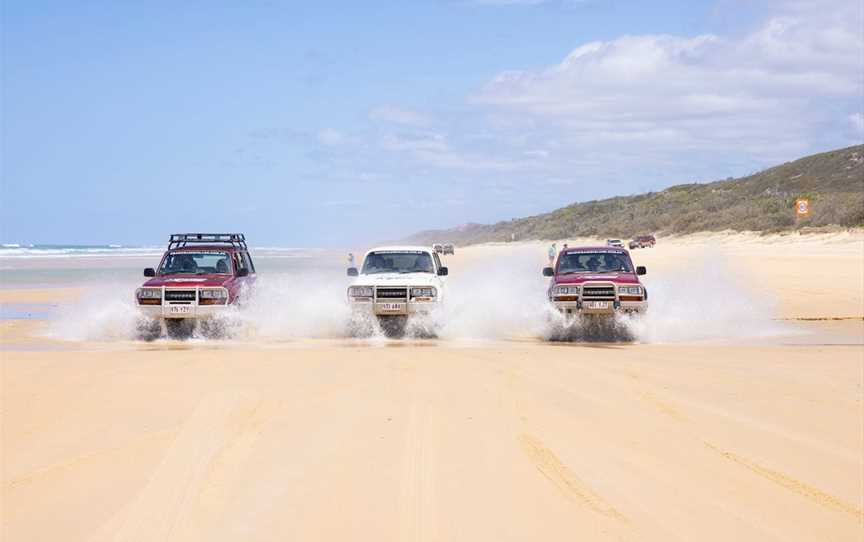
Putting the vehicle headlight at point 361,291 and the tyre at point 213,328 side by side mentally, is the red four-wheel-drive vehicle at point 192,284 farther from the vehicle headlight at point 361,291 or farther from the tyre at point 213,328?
the vehicle headlight at point 361,291

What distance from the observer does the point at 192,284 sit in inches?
678

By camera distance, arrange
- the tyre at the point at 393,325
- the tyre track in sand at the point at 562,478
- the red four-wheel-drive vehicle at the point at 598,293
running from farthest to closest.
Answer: the tyre at the point at 393,325, the red four-wheel-drive vehicle at the point at 598,293, the tyre track in sand at the point at 562,478

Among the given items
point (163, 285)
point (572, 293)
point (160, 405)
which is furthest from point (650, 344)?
point (160, 405)

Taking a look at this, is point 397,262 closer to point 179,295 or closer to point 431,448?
point 179,295

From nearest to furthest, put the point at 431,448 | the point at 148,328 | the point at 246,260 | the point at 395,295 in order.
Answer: the point at 431,448 < the point at 395,295 < the point at 148,328 < the point at 246,260

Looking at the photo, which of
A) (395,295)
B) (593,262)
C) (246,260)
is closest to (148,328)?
(246,260)

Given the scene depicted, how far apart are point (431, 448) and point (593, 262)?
1128 centimetres

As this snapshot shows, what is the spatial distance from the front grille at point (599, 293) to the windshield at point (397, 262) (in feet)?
9.66

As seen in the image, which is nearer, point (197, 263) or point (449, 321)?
point (449, 321)

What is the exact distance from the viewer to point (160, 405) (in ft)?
30.1

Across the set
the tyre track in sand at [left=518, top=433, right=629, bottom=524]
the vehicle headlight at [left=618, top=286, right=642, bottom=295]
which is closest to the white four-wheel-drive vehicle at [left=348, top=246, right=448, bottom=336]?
the vehicle headlight at [left=618, top=286, right=642, bottom=295]

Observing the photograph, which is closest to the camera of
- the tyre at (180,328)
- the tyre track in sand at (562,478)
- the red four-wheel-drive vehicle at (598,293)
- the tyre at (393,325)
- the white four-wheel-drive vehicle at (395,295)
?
the tyre track in sand at (562,478)

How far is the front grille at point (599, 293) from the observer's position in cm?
1684

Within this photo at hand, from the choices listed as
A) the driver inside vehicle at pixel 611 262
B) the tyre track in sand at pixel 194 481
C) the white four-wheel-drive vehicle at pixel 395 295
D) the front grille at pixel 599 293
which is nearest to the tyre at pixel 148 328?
the white four-wheel-drive vehicle at pixel 395 295
